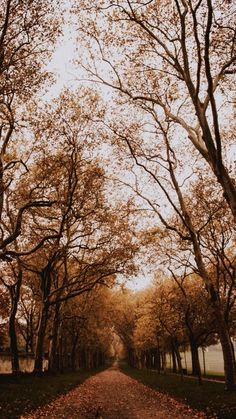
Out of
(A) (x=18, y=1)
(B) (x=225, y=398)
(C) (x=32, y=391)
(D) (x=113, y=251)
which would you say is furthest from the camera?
(D) (x=113, y=251)

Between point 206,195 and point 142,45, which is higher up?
point 142,45

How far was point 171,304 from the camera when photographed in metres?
39.1

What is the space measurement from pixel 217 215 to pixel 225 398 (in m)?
12.2

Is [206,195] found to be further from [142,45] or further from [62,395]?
[62,395]

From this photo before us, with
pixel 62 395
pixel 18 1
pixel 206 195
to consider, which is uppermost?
pixel 18 1

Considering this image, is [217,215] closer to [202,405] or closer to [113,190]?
[113,190]

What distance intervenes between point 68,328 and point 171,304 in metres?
15.6

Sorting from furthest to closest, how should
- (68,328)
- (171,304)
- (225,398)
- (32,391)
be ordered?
(68,328) < (171,304) < (32,391) < (225,398)

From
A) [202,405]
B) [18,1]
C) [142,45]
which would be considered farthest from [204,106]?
[202,405]

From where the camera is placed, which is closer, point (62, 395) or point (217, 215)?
point (62, 395)

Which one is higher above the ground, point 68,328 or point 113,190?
point 113,190

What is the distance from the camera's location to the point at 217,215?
24.5 metres

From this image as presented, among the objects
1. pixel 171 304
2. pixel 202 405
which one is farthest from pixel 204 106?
pixel 171 304

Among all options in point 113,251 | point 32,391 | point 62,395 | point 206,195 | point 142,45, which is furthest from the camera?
point 113,251
